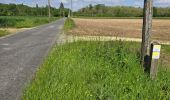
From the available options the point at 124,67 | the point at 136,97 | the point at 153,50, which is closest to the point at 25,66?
the point at 124,67

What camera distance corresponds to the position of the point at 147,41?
8.92 m

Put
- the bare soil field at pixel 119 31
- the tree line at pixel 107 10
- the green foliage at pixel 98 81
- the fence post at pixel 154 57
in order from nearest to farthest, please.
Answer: the green foliage at pixel 98 81 < the fence post at pixel 154 57 < the bare soil field at pixel 119 31 < the tree line at pixel 107 10

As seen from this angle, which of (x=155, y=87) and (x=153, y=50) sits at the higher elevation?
(x=153, y=50)

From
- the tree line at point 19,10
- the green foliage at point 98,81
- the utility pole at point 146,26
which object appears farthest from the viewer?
the tree line at point 19,10

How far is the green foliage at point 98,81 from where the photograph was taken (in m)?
6.04

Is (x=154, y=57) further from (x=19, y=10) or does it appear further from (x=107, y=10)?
(x=107, y=10)

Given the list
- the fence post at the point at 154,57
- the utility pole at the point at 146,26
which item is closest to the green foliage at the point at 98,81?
the fence post at the point at 154,57

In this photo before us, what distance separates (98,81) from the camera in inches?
286

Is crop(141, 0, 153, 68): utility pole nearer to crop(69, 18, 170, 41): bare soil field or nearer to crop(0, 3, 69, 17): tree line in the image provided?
crop(69, 18, 170, 41): bare soil field

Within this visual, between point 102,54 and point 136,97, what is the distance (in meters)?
4.29

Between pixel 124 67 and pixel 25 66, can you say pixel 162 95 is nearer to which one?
pixel 124 67

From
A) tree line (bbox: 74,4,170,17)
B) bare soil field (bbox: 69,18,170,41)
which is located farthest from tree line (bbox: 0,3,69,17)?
bare soil field (bbox: 69,18,170,41)

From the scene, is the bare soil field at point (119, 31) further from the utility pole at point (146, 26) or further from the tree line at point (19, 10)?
the tree line at point (19, 10)

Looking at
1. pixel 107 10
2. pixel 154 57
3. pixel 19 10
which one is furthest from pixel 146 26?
pixel 107 10
